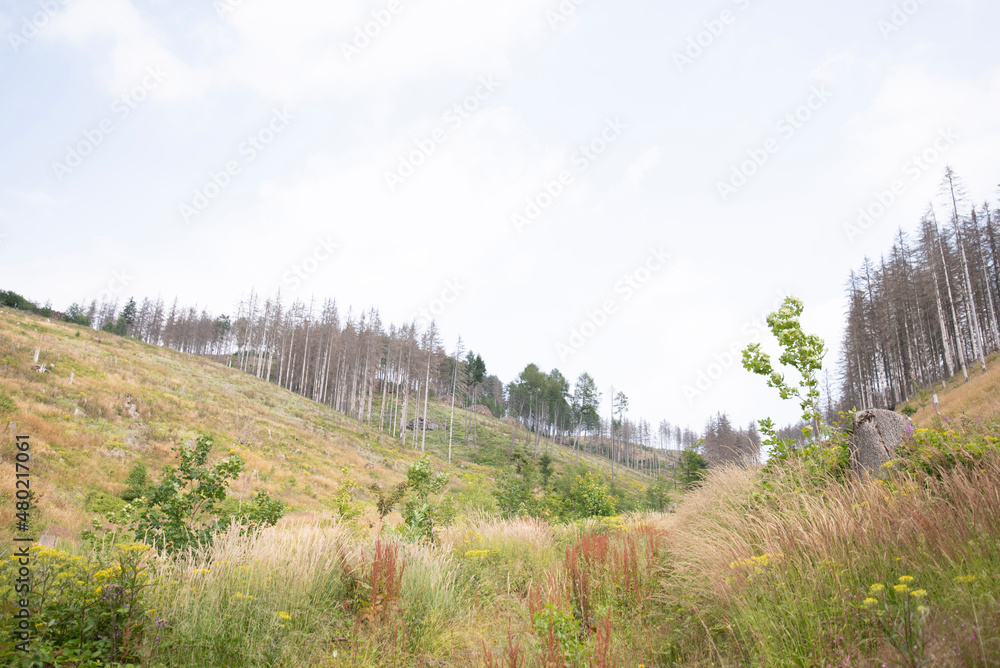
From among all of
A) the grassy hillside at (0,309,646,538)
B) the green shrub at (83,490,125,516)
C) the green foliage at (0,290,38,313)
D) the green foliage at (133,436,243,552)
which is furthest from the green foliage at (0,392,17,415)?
the green foliage at (0,290,38,313)

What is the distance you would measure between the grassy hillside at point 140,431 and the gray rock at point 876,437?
9.13m

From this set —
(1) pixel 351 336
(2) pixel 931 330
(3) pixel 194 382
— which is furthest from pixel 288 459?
(2) pixel 931 330

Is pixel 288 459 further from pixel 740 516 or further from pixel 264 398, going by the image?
pixel 740 516

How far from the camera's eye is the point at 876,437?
566 cm

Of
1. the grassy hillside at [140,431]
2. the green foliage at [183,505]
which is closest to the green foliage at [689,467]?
the grassy hillside at [140,431]

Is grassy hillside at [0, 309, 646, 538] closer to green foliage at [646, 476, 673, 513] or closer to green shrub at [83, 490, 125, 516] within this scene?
green shrub at [83, 490, 125, 516]

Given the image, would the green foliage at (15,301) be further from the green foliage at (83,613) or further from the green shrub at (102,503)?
the green foliage at (83,613)

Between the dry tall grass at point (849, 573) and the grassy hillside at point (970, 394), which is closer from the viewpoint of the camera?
the dry tall grass at point (849, 573)

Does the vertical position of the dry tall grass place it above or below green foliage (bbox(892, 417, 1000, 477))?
below

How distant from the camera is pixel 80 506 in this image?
41.0 feet

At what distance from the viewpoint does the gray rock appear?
5.43m

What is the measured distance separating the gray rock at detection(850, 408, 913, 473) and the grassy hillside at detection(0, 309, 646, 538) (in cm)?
913

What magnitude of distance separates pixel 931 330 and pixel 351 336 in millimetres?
59851

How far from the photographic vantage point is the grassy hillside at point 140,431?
45.6ft
